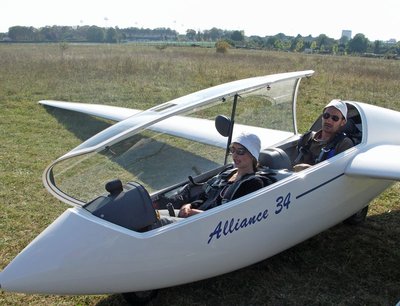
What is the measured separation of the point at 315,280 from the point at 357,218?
137cm

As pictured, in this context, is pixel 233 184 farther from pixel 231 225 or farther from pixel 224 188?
pixel 231 225

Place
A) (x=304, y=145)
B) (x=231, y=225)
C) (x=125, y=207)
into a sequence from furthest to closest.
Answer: (x=304, y=145), (x=231, y=225), (x=125, y=207)

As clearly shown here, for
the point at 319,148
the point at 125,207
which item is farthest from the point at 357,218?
the point at 125,207

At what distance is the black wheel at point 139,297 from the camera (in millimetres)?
3234

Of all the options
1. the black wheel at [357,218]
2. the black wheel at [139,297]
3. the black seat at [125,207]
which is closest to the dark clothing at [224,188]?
the black seat at [125,207]

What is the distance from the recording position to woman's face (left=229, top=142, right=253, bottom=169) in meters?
3.57

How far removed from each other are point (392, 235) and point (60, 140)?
6122mm

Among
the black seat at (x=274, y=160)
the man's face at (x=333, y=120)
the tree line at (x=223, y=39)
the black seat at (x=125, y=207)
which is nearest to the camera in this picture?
the black seat at (x=125, y=207)

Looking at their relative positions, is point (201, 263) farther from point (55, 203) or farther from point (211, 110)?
point (55, 203)

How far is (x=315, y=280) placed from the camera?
149 inches

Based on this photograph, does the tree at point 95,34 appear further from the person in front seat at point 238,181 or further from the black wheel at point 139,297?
the black wheel at point 139,297

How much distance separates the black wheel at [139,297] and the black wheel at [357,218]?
2559 mm

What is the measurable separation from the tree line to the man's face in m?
73.0

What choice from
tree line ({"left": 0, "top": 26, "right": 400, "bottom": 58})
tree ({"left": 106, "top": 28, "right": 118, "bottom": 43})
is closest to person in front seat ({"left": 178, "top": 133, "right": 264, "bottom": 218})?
tree line ({"left": 0, "top": 26, "right": 400, "bottom": 58})
